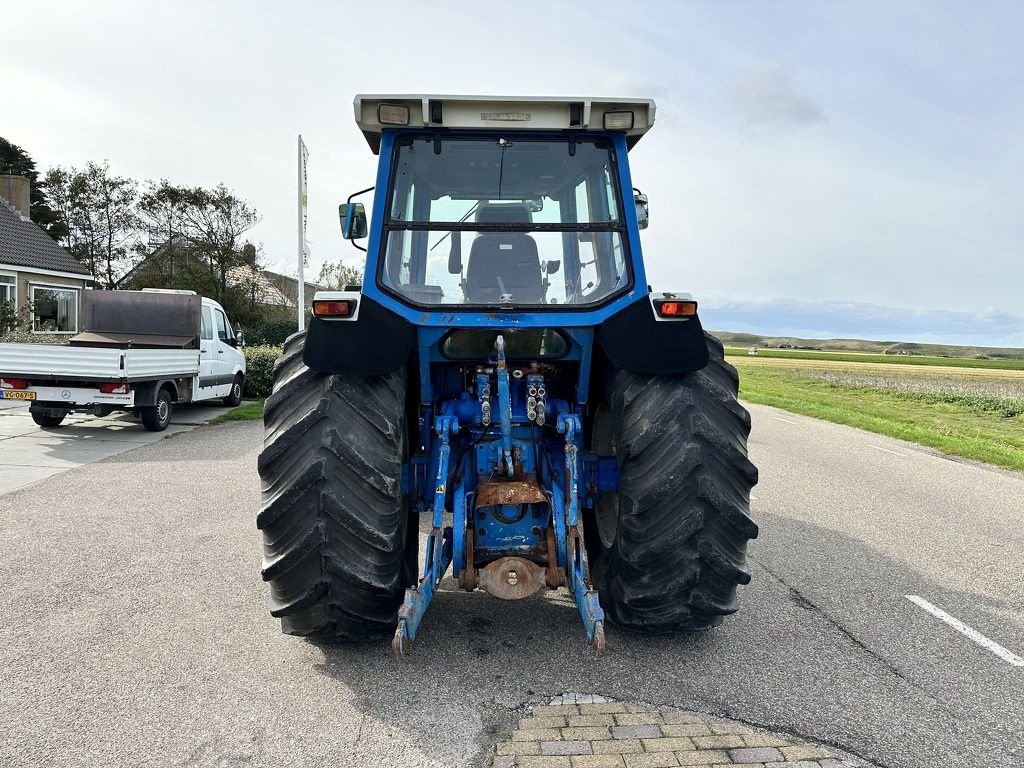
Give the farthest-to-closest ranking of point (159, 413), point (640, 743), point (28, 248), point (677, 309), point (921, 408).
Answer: point (28, 248) < point (921, 408) < point (159, 413) < point (677, 309) < point (640, 743)

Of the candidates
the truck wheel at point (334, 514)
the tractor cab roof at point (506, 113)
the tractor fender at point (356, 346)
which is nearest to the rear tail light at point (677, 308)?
the tractor cab roof at point (506, 113)

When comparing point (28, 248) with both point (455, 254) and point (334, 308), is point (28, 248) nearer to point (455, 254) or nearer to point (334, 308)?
point (455, 254)

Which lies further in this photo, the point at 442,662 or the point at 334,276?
the point at 334,276

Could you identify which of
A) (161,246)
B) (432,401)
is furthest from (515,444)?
(161,246)

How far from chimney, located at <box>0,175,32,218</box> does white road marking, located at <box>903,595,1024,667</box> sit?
3201cm

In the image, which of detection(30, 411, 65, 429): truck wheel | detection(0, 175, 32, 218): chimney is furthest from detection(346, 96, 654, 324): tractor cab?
detection(0, 175, 32, 218): chimney

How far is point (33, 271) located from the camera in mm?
24609

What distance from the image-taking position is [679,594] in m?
3.28

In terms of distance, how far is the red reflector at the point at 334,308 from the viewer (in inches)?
126

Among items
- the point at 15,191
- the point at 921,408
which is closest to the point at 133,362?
the point at 921,408

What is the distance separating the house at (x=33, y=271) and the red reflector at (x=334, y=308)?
23724mm

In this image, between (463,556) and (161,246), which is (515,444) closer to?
(463,556)

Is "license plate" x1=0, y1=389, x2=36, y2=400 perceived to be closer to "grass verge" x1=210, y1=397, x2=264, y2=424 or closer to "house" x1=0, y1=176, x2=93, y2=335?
"grass verge" x1=210, y1=397, x2=264, y2=424

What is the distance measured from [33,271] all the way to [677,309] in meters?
27.4
